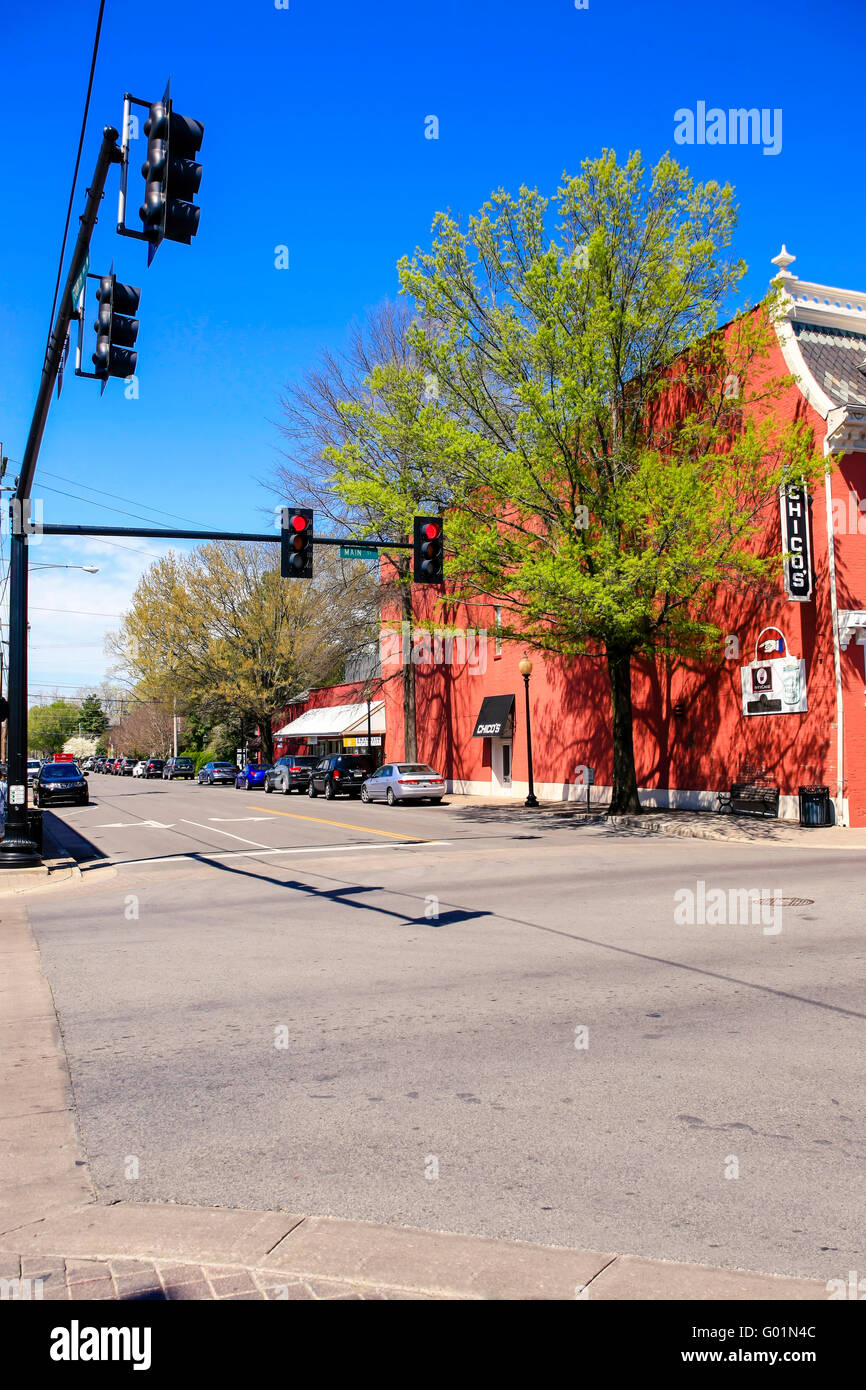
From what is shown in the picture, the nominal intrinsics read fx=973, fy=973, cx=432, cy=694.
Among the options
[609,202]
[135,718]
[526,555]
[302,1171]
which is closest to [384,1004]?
[302,1171]

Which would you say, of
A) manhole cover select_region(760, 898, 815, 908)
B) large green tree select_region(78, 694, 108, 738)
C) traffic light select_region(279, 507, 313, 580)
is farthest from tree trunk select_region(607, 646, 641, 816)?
large green tree select_region(78, 694, 108, 738)

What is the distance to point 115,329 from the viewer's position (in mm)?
8602

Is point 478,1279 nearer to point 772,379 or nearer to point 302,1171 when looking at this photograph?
point 302,1171

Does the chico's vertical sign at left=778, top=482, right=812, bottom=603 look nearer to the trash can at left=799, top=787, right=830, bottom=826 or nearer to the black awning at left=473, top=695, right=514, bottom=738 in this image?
the trash can at left=799, top=787, right=830, bottom=826

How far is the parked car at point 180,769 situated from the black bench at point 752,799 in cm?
5689

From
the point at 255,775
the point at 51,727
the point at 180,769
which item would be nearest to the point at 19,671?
the point at 255,775

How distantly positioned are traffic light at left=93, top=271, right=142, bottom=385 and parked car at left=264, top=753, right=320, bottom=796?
38343 millimetres

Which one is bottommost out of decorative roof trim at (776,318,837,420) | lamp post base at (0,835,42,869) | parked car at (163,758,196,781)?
parked car at (163,758,196,781)

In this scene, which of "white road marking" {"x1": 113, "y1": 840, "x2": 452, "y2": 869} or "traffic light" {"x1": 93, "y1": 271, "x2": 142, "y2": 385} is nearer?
"traffic light" {"x1": 93, "y1": 271, "x2": 142, "y2": 385}

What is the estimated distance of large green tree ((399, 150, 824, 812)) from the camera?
20.1m

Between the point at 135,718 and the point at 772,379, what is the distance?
89658 millimetres

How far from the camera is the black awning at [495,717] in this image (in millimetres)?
35625

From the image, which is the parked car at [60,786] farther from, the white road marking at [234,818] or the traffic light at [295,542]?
the traffic light at [295,542]

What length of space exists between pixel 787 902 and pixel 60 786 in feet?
114
